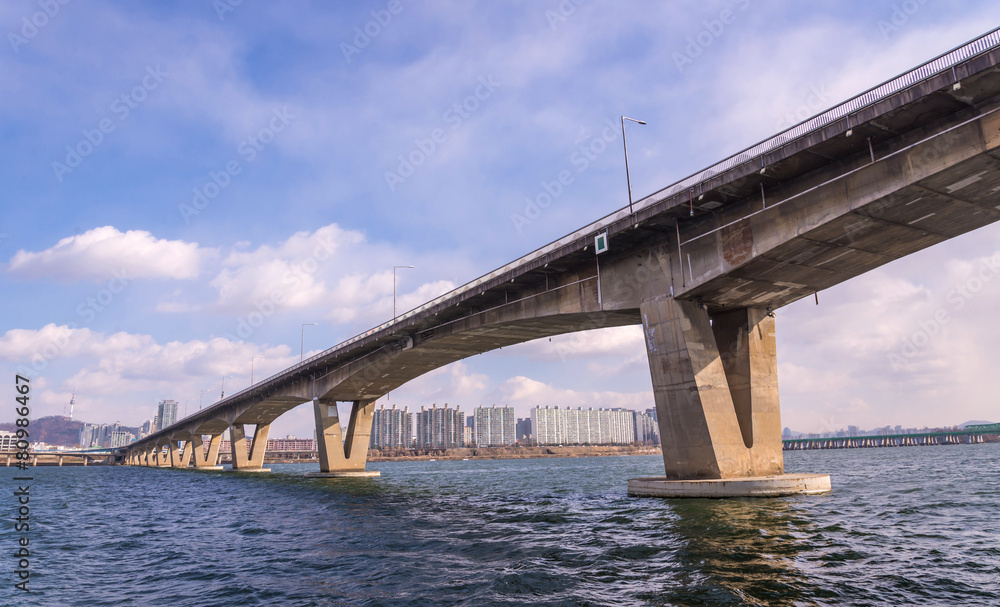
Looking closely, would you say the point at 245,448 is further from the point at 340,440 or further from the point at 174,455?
the point at 174,455

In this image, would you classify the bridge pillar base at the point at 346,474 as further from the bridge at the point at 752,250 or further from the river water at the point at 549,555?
the river water at the point at 549,555

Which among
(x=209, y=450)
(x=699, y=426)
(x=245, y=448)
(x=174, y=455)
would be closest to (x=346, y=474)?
(x=245, y=448)

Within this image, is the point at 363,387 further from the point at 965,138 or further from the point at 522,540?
the point at 965,138

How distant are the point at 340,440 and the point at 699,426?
4825cm

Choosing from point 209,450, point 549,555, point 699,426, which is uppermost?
point 699,426

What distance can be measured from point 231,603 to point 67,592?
14.5ft

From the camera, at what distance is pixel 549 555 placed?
14500 millimetres

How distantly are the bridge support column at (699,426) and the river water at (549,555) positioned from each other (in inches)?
50.0

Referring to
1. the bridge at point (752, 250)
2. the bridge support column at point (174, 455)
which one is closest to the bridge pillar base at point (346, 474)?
the bridge at point (752, 250)

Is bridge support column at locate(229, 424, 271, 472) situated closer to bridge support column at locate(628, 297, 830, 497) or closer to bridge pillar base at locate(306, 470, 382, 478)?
bridge pillar base at locate(306, 470, 382, 478)

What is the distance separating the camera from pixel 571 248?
102ft

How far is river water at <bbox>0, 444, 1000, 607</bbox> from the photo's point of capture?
35.5 feet

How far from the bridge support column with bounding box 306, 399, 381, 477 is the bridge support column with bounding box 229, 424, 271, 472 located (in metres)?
36.7

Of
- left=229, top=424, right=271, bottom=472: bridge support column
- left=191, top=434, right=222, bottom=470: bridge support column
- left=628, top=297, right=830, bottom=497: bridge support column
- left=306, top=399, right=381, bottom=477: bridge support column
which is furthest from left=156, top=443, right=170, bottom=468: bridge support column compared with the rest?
left=628, top=297, right=830, bottom=497: bridge support column
